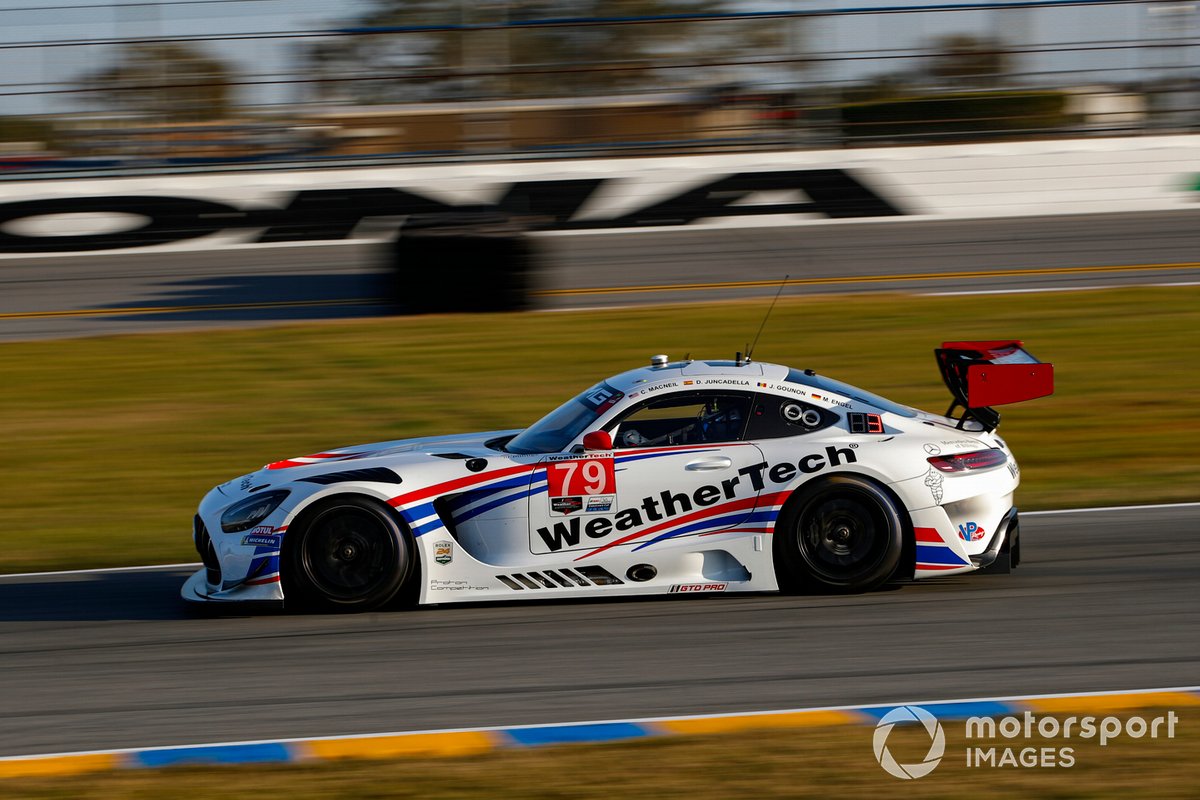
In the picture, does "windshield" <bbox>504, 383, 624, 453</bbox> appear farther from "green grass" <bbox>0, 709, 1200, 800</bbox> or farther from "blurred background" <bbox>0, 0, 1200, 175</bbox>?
"blurred background" <bbox>0, 0, 1200, 175</bbox>

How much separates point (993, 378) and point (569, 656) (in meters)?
2.76

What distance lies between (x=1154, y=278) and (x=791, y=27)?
30.7ft

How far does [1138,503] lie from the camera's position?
9492mm

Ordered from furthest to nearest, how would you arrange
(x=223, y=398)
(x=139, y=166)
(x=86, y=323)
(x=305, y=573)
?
(x=139, y=166) < (x=86, y=323) < (x=223, y=398) < (x=305, y=573)

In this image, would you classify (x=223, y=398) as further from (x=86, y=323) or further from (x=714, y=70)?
(x=714, y=70)

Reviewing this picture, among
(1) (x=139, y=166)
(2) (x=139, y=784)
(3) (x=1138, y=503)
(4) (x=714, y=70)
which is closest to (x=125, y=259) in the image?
(1) (x=139, y=166)

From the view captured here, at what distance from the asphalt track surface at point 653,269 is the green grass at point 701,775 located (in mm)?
12072

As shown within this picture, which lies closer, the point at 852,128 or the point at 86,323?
the point at 86,323

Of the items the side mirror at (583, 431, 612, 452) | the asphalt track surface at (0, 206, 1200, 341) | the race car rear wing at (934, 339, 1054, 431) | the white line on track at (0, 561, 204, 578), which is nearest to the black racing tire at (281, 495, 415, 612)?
the side mirror at (583, 431, 612, 452)

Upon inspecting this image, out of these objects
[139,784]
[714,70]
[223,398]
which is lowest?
[139,784]

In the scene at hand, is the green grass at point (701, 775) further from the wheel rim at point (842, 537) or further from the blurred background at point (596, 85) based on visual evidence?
the blurred background at point (596, 85)

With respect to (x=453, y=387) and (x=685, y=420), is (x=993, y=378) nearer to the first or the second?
(x=685, y=420)

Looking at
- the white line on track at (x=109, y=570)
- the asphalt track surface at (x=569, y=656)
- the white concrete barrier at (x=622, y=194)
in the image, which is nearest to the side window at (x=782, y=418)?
the asphalt track surface at (x=569, y=656)

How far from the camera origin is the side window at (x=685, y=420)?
284 inches
